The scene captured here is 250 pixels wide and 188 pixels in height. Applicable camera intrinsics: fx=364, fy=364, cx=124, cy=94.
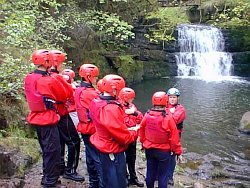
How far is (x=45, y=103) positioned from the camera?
4820 mm

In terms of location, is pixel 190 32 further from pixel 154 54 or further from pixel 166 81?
pixel 166 81

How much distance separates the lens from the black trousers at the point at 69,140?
5.56 meters

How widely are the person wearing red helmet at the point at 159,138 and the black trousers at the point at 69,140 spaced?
108 centimetres

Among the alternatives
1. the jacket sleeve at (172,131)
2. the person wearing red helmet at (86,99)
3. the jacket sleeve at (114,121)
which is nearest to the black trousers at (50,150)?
the person wearing red helmet at (86,99)

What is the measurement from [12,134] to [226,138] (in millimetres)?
7894

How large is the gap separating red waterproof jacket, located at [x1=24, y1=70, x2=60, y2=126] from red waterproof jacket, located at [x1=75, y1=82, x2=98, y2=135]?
14.7 inches

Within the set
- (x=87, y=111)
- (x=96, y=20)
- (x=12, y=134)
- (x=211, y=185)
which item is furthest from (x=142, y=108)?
(x=87, y=111)

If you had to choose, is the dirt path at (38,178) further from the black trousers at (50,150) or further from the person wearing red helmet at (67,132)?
the black trousers at (50,150)

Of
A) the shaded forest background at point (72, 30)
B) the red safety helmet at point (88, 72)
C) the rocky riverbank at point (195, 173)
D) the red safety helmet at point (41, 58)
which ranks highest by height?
the shaded forest background at point (72, 30)

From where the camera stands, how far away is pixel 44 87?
4.74 m

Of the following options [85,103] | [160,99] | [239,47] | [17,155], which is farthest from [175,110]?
[239,47]

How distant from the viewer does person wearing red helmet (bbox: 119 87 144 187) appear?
5426 millimetres

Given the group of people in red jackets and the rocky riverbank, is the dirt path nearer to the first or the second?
the rocky riverbank

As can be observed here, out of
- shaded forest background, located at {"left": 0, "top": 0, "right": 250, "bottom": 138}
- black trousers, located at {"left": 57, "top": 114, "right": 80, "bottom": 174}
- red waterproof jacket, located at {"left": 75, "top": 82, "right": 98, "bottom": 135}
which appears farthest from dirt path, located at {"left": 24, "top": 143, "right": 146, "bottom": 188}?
red waterproof jacket, located at {"left": 75, "top": 82, "right": 98, "bottom": 135}
